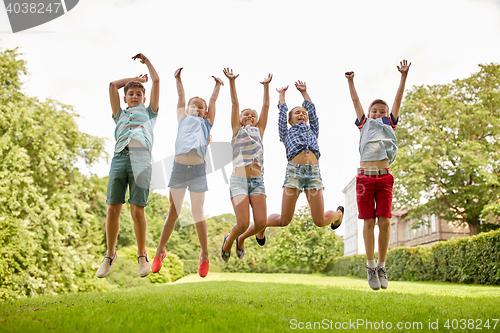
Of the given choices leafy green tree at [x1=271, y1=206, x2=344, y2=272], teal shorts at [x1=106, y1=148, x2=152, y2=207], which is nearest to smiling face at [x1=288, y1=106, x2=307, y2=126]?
teal shorts at [x1=106, y1=148, x2=152, y2=207]

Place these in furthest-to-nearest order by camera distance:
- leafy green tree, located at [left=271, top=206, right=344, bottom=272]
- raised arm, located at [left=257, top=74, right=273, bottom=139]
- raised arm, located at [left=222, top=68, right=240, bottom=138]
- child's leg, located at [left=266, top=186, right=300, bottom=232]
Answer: leafy green tree, located at [left=271, top=206, right=344, bottom=272]
raised arm, located at [left=257, top=74, right=273, bottom=139]
child's leg, located at [left=266, top=186, right=300, bottom=232]
raised arm, located at [left=222, top=68, right=240, bottom=138]

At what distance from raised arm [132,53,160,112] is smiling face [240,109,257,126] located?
4.42ft

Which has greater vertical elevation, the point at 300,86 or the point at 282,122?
the point at 300,86

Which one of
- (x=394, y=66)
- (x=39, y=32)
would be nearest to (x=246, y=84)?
(x=394, y=66)

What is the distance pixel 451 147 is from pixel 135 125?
19.1 meters

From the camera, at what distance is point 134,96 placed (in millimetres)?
5453

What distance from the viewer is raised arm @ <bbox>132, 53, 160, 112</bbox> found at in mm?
5219

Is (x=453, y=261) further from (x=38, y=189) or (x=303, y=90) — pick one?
(x=38, y=189)

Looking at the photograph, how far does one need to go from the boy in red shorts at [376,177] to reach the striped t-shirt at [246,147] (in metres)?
1.53

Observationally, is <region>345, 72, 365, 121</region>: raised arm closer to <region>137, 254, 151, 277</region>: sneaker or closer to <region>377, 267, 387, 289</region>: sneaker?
<region>377, 267, 387, 289</region>: sneaker

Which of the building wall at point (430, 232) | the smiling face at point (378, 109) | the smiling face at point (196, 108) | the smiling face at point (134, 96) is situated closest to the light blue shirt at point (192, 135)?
the smiling face at point (196, 108)

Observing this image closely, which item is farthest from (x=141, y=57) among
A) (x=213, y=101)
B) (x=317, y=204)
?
(x=317, y=204)

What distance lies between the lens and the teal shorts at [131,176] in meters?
5.03

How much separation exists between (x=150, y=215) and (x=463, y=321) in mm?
25643
